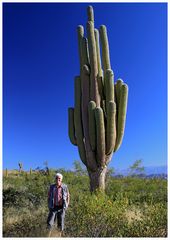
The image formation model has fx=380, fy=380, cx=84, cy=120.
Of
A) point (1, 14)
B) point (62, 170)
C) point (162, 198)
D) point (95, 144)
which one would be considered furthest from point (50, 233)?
point (62, 170)

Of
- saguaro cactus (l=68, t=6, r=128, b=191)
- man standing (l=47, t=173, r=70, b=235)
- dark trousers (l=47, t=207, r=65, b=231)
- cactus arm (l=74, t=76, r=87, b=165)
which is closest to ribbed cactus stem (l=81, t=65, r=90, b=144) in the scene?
saguaro cactus (l=68, t=6, r=128, b=191)

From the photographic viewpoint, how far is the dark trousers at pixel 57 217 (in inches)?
318

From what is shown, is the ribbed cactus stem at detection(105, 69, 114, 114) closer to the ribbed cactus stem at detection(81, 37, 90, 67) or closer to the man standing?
the ribbed cactus stem at detection(81, 37, 90, 67)

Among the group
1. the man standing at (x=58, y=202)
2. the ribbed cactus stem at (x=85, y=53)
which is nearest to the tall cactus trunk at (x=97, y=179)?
the man standing at (x=58, y=202)

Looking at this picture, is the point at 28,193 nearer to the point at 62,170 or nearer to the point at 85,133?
the point at 85,133

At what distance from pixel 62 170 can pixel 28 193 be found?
213 inches

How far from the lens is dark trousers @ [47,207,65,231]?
8086mm

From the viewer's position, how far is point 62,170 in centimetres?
1756

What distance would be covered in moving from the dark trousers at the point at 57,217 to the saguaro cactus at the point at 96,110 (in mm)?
2864

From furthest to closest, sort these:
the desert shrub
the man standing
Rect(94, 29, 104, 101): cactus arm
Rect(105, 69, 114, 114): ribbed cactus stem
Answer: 1. Rect(94, 29, 104, 101): cactus arm
2. Rect(105, 69, 114, 114): ribbed cactus stem
3. the man standing
4. the desert shrub

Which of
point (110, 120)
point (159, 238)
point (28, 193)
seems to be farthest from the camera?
point (28, 193)

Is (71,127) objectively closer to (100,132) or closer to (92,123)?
(92,123)

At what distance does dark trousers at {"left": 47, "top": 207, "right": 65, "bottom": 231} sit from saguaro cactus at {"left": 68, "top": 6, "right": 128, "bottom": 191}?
2.86 m

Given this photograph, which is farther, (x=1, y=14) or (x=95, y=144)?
(x=95, y=144)
